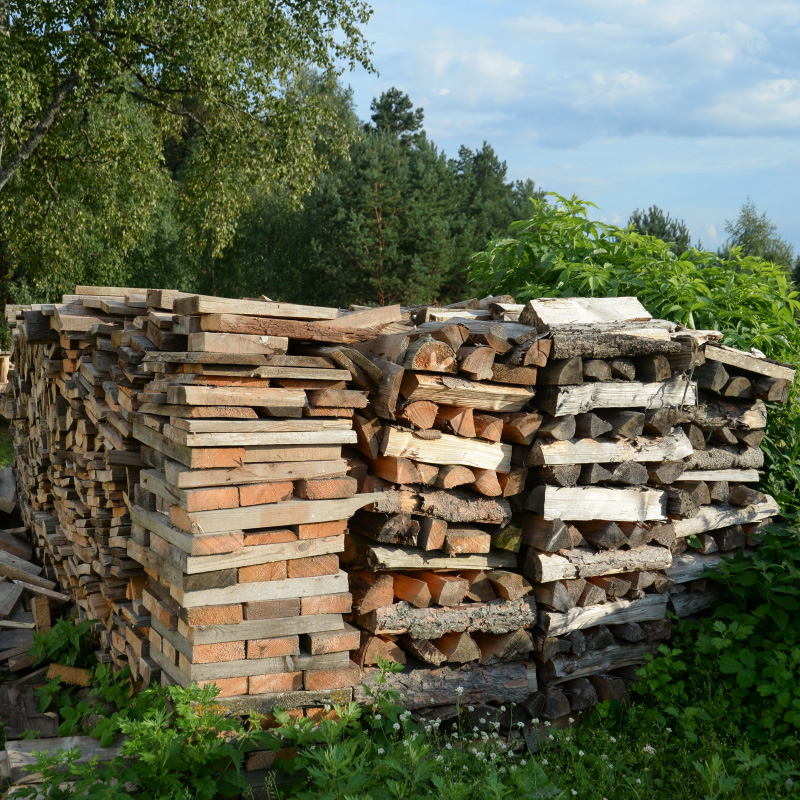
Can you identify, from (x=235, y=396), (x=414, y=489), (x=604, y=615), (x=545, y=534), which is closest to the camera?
(x=235, y=396)

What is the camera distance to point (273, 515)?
10.4ft

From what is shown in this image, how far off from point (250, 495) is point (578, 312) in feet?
6.68

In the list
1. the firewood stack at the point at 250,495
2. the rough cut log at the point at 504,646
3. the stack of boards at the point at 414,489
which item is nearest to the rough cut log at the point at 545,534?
the stack of boards at the point at 414,489

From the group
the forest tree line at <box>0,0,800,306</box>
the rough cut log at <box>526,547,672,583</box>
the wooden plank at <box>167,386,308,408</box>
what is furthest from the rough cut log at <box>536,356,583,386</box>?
the forest tree line at <box>0,0,800,306</box>

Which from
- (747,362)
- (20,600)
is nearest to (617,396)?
(747,362)

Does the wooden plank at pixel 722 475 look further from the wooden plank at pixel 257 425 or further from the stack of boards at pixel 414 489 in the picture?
the wooden plank at pixel 257 425

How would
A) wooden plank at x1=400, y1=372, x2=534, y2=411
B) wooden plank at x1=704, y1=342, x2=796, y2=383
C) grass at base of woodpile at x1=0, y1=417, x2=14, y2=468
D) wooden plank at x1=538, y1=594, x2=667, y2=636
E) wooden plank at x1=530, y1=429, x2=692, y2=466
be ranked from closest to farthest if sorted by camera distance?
wooden plank at x1=400, y1=372, x2=534, y2=411 < wooden plank at x1=530, y1=429, x2=692, y2=466 < wooden plank at x1=538, y1=594, x2=667, y2=636 < wooden plank at x1=704, y1=342, x2=796, y2=383 < grass at base of woodpile at x1=0, y1=417, x2=14, y2=468

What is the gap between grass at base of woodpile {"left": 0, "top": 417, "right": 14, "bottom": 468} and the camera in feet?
35.9

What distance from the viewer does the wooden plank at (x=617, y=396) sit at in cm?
359

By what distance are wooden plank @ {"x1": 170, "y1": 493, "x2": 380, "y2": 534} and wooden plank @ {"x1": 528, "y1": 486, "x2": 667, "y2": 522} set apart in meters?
0.89

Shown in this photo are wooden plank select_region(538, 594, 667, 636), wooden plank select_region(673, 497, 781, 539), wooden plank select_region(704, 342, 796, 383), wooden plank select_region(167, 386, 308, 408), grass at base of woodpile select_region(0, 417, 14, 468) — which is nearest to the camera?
wooden plank select_region(167, 386, 308, 408)

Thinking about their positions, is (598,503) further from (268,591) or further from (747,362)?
(268,591)

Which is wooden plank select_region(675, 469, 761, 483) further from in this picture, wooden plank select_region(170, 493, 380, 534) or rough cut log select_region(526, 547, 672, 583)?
wooden plank select_region(170, 493, 380, 534)

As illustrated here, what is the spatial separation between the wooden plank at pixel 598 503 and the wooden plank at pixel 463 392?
1.57ft
